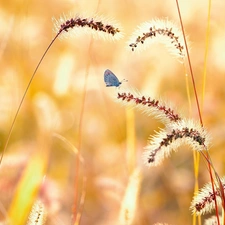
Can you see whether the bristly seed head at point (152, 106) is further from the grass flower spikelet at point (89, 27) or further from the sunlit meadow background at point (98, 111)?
the sunlit meadow background at point (98, 111)

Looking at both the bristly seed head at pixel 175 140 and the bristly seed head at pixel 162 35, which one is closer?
the bristly seed head at pixel 175 140

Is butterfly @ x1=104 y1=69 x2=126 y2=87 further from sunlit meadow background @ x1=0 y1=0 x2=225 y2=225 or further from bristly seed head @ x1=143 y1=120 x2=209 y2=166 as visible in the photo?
sunlit meadow background @ x1=0 y1=0 x2=225 y2=225

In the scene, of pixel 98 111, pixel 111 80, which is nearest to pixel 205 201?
pixel 111 80

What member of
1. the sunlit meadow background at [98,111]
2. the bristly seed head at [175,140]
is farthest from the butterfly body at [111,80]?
the sunlit meadow background at [98,111]

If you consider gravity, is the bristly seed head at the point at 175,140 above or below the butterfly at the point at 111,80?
below

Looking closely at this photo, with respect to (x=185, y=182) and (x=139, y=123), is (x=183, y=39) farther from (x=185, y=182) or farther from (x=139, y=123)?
(x=139, y=123)

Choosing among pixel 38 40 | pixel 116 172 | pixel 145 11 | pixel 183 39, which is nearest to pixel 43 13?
pixel 38 40

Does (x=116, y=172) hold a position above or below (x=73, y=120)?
below

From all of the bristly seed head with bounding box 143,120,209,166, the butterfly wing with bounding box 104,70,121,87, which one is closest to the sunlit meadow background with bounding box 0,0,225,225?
the butterfly wing with bounding box 104,70,121,87
